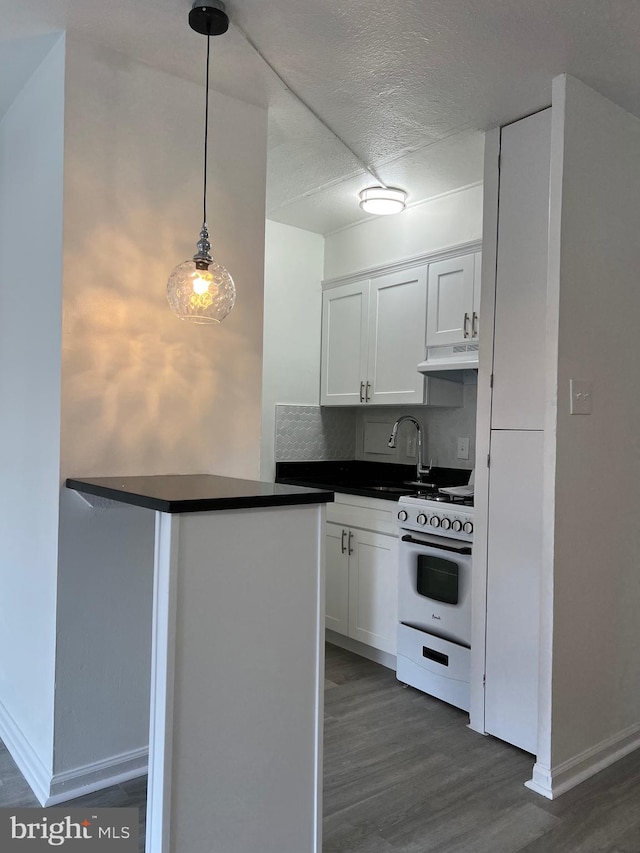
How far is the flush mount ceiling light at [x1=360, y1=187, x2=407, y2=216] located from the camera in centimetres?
348

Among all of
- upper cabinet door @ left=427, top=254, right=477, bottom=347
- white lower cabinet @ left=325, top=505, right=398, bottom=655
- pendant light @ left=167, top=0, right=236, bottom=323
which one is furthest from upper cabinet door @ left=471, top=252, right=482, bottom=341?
pendant light @ left=167, top=0, right=236, bottom=323

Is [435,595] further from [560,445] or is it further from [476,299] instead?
[476,299]

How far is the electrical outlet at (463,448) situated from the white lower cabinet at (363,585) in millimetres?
677

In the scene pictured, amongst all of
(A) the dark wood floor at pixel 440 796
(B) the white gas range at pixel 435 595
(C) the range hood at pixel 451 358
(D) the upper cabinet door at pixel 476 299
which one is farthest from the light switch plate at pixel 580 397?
(A) the dark wood floor at pixel 440 796

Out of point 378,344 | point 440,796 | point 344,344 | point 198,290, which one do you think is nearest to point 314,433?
point 344,344

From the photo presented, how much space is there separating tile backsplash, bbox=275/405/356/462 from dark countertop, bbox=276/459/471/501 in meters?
0.06

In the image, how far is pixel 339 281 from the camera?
4160 millimetres

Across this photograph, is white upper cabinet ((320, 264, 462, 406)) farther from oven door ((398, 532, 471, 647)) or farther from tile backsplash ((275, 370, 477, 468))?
oven door ((398, 532, 471, 647))

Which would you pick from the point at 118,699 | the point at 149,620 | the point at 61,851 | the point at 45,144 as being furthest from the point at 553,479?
the point at 45,144

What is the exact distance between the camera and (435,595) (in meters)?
3.04

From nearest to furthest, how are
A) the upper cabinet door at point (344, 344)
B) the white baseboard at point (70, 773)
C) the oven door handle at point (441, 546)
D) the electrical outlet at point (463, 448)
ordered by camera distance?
the white baseboard at point (70, 773) → the oven door handle at point (441, 546) → the electrical outlet at point (463, 448) → the upper cabinet door at point (344, 344)

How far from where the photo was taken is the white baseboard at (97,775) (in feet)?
7.06

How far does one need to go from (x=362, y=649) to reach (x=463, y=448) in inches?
49.2

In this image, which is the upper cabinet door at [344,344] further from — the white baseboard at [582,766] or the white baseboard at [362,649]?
the white baseboard at [582,766]
